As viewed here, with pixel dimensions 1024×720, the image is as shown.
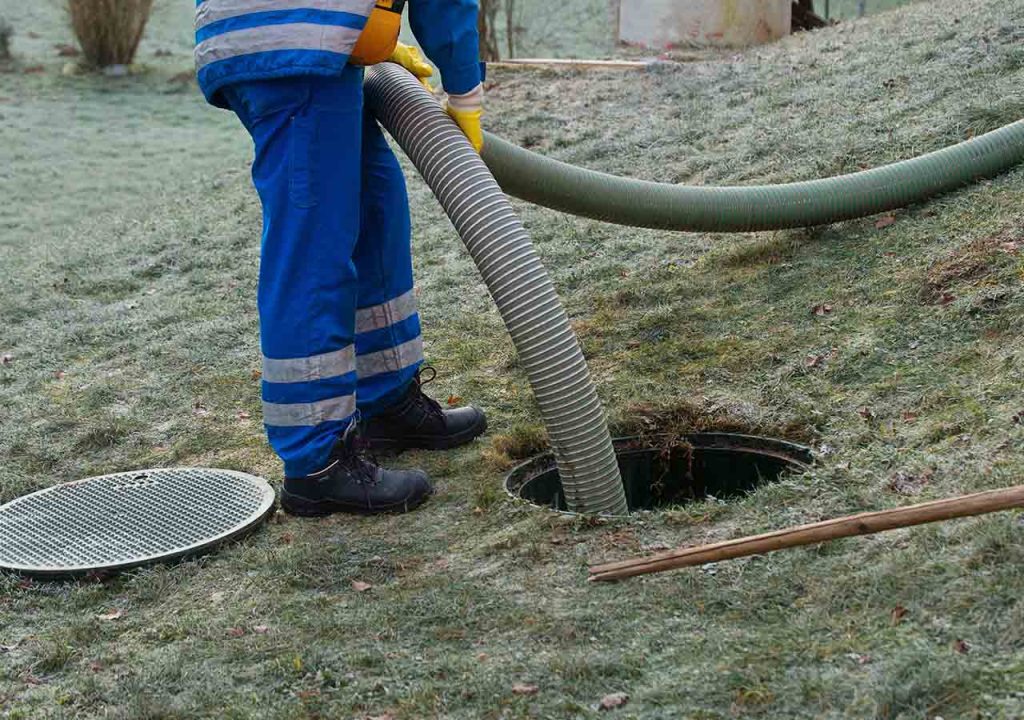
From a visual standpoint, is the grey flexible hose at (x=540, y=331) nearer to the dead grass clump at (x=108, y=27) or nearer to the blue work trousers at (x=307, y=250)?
Answer: the blue work trousers at (x=307, y=250)

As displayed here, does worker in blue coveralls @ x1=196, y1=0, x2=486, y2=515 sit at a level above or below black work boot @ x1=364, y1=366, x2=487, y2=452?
above

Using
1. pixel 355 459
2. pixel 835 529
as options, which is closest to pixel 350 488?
pixel 355 459

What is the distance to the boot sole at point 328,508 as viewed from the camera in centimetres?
304

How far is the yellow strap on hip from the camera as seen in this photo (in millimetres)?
2855

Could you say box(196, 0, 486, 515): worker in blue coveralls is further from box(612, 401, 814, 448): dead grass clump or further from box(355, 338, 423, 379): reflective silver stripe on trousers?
box(612, 401, 814, 448): dead grass clump

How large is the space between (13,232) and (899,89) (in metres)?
4.59

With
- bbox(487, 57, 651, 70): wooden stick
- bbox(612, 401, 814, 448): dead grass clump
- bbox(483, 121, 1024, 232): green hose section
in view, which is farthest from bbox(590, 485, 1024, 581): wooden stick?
bbox(487, 57, 651, 70): wooden stick

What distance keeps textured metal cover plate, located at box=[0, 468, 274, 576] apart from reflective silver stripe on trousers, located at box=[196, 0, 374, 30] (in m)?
1.14

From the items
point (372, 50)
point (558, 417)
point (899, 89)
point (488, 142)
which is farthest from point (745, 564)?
point (899, 89)

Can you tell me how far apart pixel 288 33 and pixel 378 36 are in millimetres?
214

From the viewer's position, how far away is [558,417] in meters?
2.94

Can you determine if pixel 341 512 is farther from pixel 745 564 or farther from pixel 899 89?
pixel 899 89

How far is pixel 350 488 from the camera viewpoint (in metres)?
3.02

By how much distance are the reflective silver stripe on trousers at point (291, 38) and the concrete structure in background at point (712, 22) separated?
6.32 m
